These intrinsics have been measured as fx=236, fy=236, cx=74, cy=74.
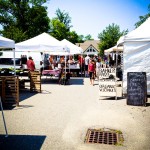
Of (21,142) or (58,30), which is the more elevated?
(58,30)

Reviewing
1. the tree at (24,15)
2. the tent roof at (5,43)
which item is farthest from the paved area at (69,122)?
the tree at (24,15)

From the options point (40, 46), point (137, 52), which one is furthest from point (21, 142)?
point (40, 46)

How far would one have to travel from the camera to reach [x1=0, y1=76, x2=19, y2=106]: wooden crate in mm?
9352

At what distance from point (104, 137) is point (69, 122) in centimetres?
145

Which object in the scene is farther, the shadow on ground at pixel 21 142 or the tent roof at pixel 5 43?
the tent roof at pixel 5 43

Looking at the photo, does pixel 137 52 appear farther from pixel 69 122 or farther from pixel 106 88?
pixel 69 122

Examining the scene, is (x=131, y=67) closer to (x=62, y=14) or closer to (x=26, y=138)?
(x=26, y=138)

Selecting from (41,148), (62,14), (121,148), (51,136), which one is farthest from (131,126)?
(62,14)

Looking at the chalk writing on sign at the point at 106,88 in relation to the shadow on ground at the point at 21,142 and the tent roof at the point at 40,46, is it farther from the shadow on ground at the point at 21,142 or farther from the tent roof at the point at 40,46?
the tent roof at the point at 40,46

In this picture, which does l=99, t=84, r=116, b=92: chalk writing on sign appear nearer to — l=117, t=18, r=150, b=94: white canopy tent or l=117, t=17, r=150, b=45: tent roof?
l=117, t=18, r=150, b=94: white canopy tent

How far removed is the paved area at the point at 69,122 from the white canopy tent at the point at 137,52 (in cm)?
188

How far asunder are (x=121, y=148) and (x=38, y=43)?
38.6 feet

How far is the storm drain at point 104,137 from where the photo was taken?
5718 mm

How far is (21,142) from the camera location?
5527 mm
